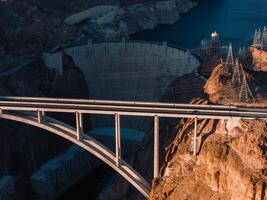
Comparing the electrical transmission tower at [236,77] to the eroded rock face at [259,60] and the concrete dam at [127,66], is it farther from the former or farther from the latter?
the concrete dam at [127,66]

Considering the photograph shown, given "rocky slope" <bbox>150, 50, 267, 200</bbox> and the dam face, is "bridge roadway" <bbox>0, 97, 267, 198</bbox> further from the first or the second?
the dam face

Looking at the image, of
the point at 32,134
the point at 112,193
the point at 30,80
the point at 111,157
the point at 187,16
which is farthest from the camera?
the point at 187,16

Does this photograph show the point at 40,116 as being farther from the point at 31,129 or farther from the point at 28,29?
the point at 28,29

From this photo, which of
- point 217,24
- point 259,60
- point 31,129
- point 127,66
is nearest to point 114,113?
point 31,129

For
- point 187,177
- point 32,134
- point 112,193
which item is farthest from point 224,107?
point 32,134

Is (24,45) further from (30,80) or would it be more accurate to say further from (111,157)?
(111,157)
